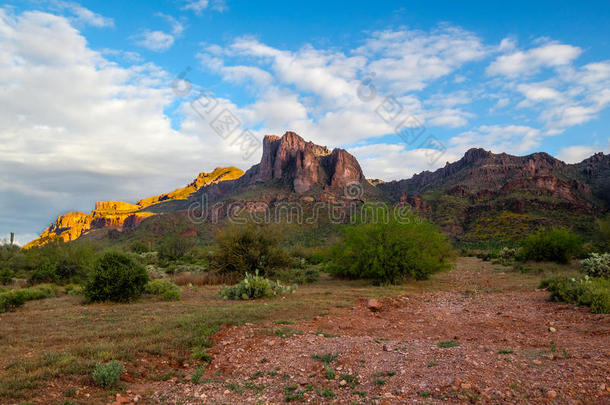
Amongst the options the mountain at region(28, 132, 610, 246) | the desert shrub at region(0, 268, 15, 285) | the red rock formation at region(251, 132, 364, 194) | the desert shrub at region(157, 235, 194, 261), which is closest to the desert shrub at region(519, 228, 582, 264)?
the mountain at region(28, 132, 610, 246)

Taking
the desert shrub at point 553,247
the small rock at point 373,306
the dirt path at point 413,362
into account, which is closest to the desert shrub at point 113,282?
the dirt path at point 413,362

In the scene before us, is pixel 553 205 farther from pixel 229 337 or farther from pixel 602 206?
pixel 229 337

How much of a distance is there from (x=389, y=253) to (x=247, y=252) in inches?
320

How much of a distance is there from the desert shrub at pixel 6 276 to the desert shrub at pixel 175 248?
53.5ft

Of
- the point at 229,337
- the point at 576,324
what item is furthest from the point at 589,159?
the point at 229,337

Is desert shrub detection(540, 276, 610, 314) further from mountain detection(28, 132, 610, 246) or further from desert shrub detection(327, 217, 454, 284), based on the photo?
mountain detection(28, 132, 610, 246)

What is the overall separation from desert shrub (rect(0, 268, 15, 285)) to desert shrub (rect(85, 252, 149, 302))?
12.7 metres

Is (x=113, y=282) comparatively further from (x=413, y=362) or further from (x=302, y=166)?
(x=302, y=166)

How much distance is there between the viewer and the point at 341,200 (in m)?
87.7

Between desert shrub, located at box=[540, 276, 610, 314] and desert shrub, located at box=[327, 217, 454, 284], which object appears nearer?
desert shrub, located at box=[540, 276, 610, 314]

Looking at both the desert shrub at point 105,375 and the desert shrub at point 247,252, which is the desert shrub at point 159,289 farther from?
the desert shrub at point 105,375

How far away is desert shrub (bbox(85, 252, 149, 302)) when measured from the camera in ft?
41.8

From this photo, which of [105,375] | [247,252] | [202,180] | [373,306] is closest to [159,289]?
[247,252]

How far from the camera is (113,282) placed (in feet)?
42.2
